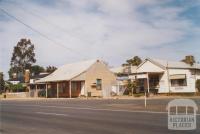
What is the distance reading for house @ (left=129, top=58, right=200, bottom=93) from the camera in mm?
49000

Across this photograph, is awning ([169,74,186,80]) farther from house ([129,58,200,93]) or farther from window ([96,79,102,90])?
window ([96,79,102,90])

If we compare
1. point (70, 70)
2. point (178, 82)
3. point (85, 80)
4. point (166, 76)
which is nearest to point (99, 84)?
point (85, 80)

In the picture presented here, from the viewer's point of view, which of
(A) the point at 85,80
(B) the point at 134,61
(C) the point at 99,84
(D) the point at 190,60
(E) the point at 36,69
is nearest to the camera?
(A) the point at 85,80

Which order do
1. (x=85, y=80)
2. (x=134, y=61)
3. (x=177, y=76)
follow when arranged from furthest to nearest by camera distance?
1. (x=134, y=61)
2. (x=85, y=80)
3. (x=177, y=76)

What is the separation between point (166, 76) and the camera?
166 ft

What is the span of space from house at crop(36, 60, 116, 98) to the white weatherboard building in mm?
4511

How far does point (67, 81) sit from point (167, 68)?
637 inches

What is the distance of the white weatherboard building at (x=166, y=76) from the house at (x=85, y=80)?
178 inches

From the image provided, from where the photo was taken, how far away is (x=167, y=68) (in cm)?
5038

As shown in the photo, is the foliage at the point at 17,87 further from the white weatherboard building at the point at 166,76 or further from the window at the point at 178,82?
the window at the point at 178,82

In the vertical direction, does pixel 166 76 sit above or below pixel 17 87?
above

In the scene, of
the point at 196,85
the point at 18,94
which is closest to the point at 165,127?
the point at 196,85

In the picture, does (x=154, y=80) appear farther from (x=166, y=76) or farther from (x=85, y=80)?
(x=85, y=80)

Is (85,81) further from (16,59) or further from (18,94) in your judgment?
(16,59)
